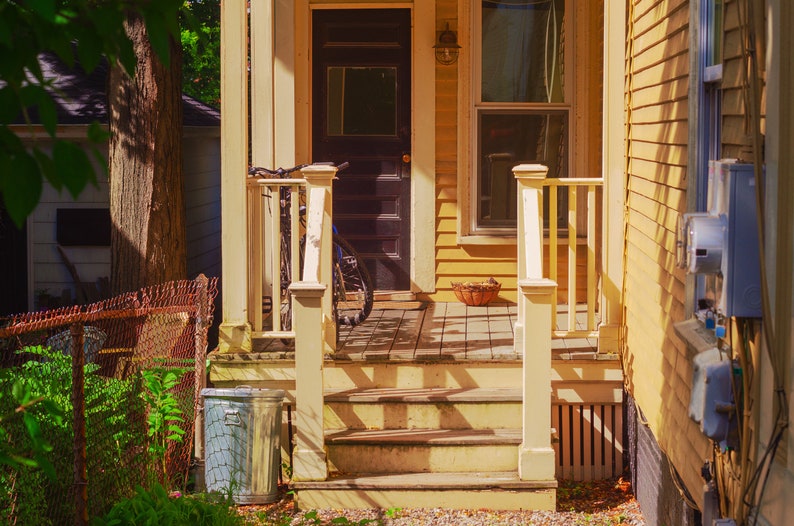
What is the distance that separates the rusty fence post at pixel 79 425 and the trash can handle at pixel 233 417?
1468 mm

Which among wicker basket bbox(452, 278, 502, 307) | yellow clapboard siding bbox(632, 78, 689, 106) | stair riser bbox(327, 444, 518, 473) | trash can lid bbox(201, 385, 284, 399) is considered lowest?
stair riser bbox(327, 444, 518, 473)

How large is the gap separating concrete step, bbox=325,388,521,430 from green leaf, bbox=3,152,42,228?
198 inches

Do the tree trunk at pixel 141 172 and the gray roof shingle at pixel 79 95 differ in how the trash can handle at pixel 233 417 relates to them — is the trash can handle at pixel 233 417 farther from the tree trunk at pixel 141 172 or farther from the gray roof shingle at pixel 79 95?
the gray roof shingle at pixel 79 95

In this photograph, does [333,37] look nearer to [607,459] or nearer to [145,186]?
[145,186]

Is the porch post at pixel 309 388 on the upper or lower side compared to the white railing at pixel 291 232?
lower

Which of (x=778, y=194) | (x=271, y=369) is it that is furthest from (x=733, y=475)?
(x=271, y=369)

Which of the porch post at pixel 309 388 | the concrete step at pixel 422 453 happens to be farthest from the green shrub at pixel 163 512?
the concrete step at pixel 422 453

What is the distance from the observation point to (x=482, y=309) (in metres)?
8.84

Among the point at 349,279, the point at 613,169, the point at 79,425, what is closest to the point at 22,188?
the point at 79,425

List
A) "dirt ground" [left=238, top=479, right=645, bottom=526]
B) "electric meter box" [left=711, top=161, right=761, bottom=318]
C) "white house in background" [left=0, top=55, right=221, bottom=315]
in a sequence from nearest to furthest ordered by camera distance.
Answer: "electric meter box" [left=711, top=161, right=761, bottom=318]
"dirt ground" [left=238, top=479, right=645, bottom=526]
"white house in background" [left=0, top=55, right=221, bottom=315]

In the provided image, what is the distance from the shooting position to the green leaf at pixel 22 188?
1.96m

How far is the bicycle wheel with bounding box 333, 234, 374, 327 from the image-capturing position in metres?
7.94

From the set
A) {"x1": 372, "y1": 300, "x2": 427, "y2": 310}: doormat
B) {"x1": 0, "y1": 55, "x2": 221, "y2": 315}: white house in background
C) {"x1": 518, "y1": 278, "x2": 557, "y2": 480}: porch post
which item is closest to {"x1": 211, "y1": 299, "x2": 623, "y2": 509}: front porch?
{"x1": 518, "y1": 278, "x2": 557, "y2": 480}: porch post

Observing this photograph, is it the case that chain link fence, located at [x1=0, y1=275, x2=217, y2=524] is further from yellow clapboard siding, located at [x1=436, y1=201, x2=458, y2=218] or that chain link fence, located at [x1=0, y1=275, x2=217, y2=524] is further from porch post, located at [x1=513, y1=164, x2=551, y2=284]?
yellow clapboard siding, located at [x1=436, y1=201, x2=458, y2=218]
